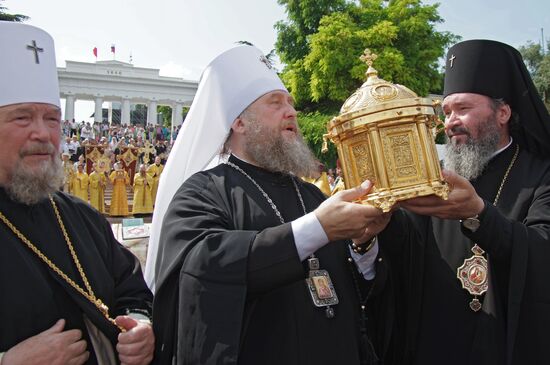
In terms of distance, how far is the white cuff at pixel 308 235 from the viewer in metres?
1.96

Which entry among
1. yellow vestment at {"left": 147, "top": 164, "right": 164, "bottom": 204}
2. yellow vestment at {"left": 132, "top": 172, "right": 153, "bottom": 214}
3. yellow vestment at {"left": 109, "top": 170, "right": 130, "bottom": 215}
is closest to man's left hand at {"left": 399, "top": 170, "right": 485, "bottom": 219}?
yellow vestment at {"left": 132, "top": 172, "right": 153, "bottom": 214}

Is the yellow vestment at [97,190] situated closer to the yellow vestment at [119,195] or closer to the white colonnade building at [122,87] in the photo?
the yellow vestment at [119,195]

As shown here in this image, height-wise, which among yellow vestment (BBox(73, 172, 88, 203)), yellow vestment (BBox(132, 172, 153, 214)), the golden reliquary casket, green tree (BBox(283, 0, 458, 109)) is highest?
green tree (BBox(283, 0, 458, 109))

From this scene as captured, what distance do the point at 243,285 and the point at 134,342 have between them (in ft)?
2.38

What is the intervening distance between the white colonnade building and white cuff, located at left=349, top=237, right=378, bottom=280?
53.2 m

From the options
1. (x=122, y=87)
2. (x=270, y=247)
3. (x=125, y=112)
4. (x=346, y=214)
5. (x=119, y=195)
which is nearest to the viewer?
(x=346, y=214)

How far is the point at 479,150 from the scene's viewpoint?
3.09 metres

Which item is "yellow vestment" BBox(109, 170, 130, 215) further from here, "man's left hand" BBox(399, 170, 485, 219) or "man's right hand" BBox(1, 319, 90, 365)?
"man's left hand" BBox(399, 170, 485, 219)

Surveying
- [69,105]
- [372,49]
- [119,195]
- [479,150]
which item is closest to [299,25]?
[372,49]

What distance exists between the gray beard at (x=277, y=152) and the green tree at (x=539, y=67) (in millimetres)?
40805

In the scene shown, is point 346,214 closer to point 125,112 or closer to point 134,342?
point 134,342

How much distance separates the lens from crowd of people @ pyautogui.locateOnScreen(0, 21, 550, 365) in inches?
80.0

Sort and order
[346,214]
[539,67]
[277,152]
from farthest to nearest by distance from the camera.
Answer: [539,67] < [277,152] < [346,214]

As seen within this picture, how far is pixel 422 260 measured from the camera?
289 centimetres
